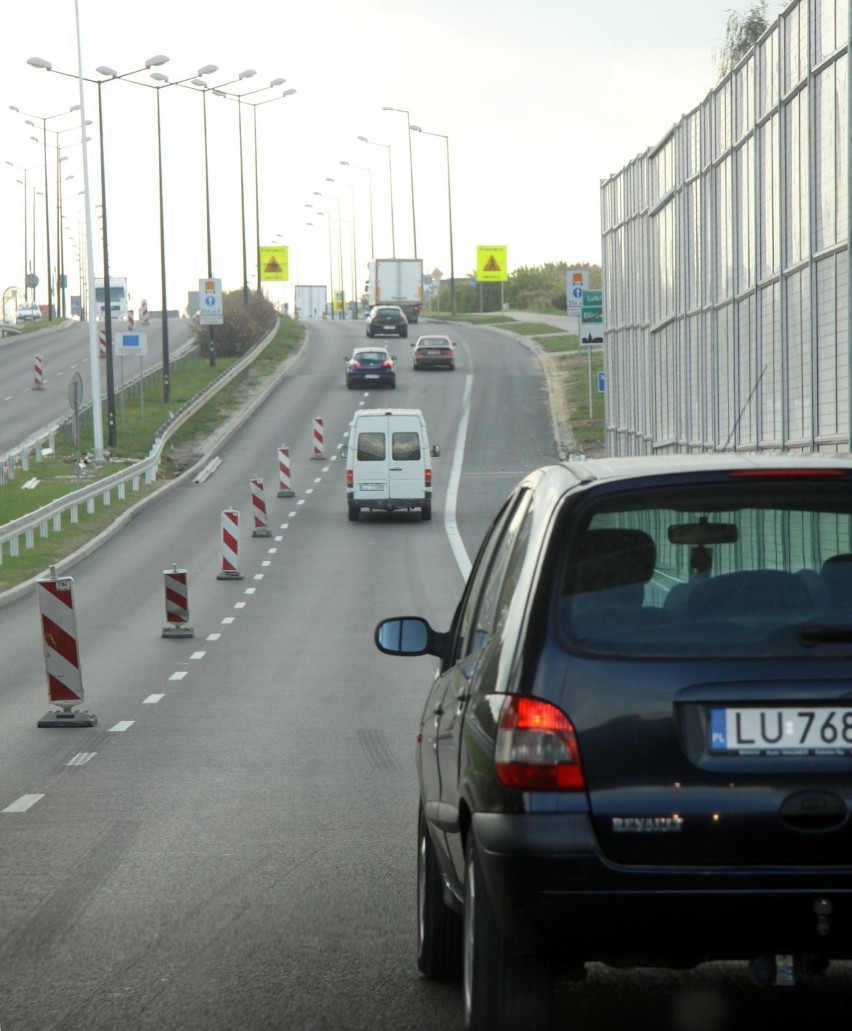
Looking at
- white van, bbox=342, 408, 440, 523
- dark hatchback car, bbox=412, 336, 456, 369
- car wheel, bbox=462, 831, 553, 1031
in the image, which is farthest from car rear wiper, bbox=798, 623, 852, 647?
dark hatchback car, bbox=412, 336, 456, 369

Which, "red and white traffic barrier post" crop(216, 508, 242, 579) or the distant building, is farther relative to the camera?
"red and white traffic barrier post" crop(216, 508, 242, 579)

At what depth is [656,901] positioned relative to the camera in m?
4.38

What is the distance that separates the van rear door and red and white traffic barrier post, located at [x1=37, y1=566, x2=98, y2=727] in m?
25.6

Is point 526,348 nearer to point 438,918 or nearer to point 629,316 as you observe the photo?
point 629,316

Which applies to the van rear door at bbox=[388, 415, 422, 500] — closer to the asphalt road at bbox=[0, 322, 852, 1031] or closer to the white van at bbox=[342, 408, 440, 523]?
the white van at bbox=[342, 408, 440, 523]

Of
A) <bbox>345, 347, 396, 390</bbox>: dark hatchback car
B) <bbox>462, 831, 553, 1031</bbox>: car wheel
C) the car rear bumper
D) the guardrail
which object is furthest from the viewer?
<bbox>345, 347, 396, 390</bbox>: dark hatchback car

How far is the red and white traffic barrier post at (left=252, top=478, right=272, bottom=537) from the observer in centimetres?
3581

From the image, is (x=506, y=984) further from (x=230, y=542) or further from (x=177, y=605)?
(x=230, y=542)

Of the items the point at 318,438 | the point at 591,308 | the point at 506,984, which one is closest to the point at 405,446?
the point at 591,308

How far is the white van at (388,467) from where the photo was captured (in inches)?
1558

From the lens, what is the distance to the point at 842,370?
18.9 meters

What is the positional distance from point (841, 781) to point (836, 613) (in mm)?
484

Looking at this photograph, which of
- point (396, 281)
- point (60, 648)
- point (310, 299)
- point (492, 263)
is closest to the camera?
point (60, 648)

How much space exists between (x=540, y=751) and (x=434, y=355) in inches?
2871
